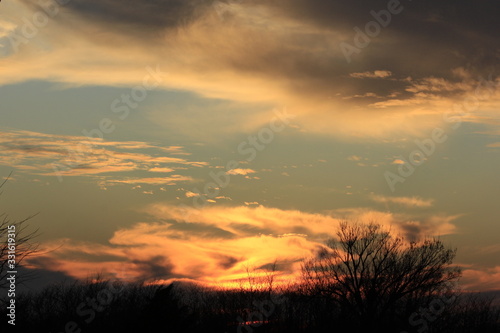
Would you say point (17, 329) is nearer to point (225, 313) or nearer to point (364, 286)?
point (225, 313)

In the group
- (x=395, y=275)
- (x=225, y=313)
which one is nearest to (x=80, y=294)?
(x=225, y=313)

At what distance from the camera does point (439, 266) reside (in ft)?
195

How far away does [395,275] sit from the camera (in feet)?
197

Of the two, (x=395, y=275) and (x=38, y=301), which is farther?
(x=38, y=301)

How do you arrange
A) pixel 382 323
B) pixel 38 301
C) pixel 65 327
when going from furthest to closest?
pixel 38 301, pixel 65 327, pixel 382 323

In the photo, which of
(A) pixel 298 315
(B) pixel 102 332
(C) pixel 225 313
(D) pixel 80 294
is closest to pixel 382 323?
(A) pixel 298 315

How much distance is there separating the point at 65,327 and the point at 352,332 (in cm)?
3705

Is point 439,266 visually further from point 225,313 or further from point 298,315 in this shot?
point 225,313

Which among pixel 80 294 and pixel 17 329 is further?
pixel 80 294

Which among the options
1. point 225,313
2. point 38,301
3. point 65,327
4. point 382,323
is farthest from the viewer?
point 38,301

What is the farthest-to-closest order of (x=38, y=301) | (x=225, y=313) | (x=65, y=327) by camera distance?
(x=38, y=301) < (x=225, y=313) < (x=65, y=327)

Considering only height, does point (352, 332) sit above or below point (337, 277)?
below

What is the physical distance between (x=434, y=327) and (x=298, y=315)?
62.0 feet

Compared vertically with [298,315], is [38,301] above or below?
above
